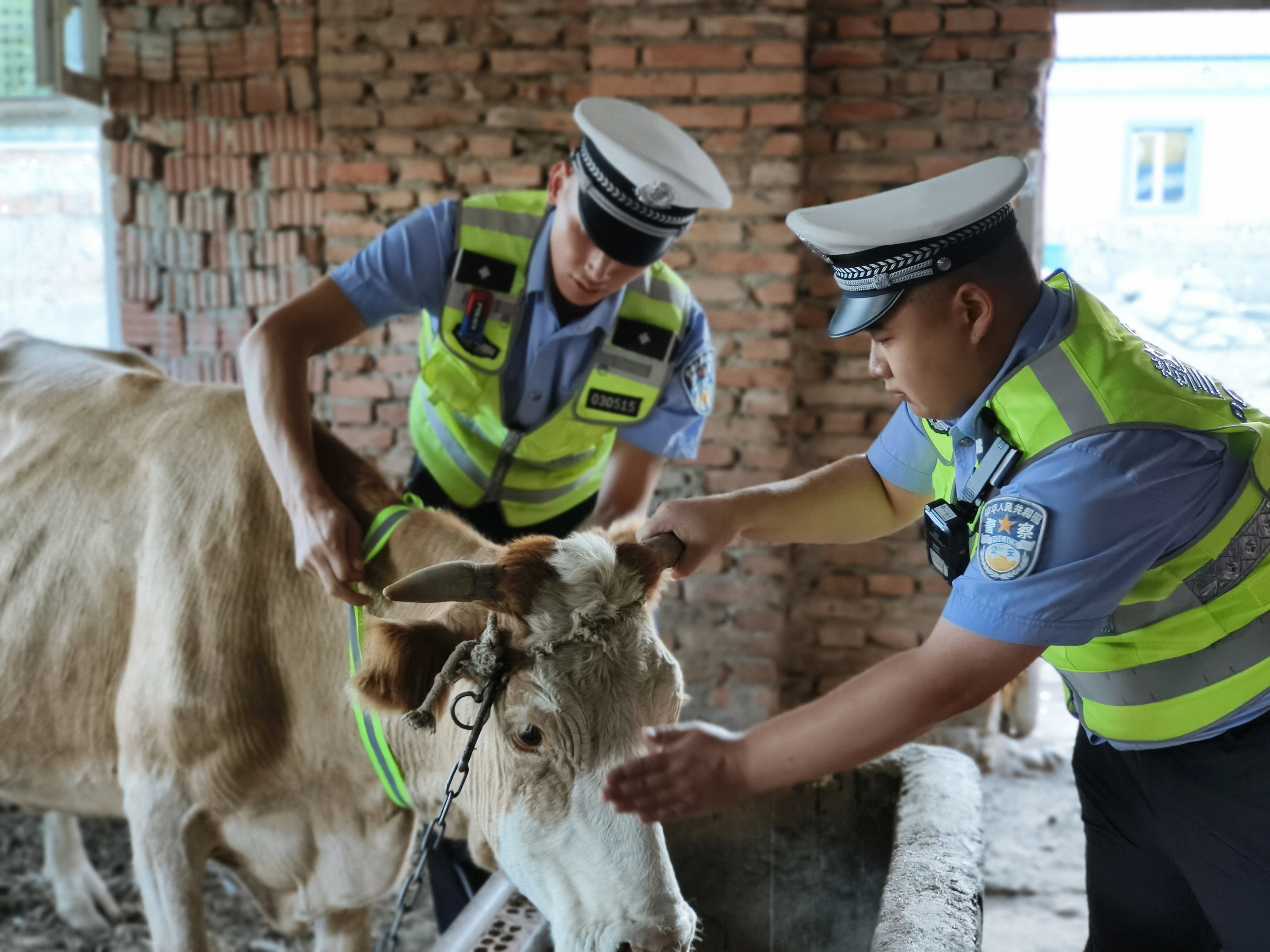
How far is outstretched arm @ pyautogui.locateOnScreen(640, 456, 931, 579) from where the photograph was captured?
1798 mm

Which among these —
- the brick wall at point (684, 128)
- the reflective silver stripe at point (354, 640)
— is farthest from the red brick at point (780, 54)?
the reflective silver stripe at point (354, 640)

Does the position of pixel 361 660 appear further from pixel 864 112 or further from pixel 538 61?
pixel 864 112

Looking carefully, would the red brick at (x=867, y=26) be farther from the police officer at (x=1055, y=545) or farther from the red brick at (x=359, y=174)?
the police officer at (x=1055, y=545)

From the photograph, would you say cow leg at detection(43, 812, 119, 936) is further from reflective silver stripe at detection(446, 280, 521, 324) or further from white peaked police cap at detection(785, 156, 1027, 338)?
white peaked police cap at detection(785, 156, 1027, 338)

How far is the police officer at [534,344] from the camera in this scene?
7.27 ft

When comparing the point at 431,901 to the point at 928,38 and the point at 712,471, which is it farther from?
the point at 928,38

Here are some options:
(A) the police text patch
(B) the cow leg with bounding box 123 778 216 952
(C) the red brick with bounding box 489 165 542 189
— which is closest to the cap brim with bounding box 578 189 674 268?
(A) the police text patch

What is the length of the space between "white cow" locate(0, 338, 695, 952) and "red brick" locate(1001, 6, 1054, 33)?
3359 mm

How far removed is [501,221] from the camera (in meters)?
2.53

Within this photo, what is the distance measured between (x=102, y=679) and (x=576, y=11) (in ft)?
10.8

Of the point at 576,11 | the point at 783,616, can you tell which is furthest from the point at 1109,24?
the point at 783,616

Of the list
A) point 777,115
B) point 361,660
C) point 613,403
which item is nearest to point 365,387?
point 777,115

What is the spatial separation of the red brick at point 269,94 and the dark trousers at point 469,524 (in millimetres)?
2406

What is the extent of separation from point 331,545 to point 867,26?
3365mm
